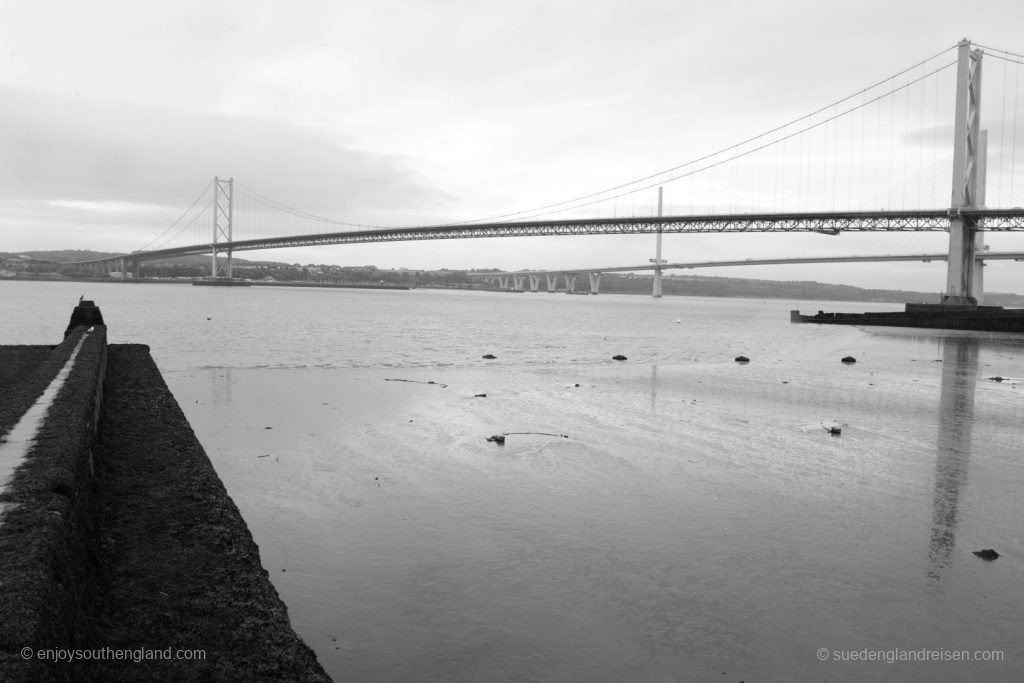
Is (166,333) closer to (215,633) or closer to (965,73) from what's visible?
(215,633)

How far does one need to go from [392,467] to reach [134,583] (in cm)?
374

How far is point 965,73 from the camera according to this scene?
3903cm

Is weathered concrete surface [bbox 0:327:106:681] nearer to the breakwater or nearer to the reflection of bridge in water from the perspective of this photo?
the reflection of bridge in water

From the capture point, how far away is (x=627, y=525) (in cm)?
547

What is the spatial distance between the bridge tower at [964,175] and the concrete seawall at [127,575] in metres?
43.5

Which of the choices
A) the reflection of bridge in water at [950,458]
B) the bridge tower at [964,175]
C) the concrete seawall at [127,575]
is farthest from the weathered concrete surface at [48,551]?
the bridge tower at [964,175]

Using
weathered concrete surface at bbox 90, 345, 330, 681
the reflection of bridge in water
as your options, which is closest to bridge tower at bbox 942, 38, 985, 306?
the reflection of bridge in water

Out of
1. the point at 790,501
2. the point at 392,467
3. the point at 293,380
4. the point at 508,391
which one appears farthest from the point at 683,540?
the point at 293,380

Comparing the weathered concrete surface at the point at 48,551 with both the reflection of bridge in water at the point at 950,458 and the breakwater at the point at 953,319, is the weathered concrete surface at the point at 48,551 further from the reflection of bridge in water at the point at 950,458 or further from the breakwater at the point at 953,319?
the breakwater at the point at 953,319

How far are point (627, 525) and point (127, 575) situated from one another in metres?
3.34

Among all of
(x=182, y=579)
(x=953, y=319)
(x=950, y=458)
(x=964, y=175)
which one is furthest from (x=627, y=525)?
(x=964, y=175)

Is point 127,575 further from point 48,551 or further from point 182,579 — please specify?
point 48,551

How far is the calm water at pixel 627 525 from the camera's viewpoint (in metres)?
3.69

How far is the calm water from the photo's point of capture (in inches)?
145
